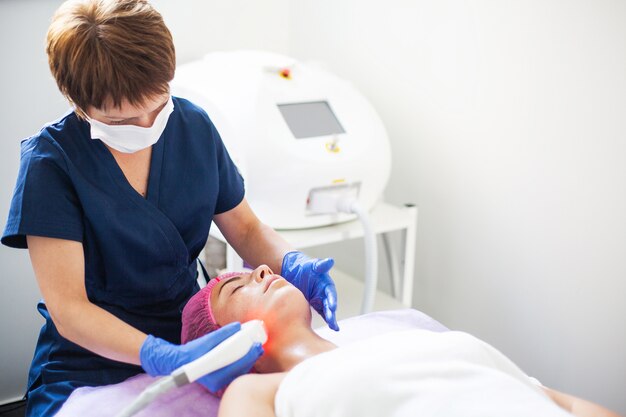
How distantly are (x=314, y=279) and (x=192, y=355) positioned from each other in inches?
14.2

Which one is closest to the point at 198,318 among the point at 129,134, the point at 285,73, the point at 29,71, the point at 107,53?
the point at 129,134

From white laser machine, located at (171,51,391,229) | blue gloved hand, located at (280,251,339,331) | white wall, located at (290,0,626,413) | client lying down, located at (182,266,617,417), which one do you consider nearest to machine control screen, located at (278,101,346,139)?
white laser machine, located at (171,51,391,229)

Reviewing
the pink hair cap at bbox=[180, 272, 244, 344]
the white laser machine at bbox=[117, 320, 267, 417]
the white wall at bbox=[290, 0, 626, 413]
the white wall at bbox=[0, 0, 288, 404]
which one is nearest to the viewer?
the white laser machine at bbox=[117, 320, 267, 417]

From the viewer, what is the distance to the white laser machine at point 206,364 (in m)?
0.95

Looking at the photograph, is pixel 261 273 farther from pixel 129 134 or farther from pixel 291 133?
pixel 291 133

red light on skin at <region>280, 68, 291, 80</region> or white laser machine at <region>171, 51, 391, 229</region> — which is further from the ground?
red light on skin at <region>280, 68, 291, 80</region>

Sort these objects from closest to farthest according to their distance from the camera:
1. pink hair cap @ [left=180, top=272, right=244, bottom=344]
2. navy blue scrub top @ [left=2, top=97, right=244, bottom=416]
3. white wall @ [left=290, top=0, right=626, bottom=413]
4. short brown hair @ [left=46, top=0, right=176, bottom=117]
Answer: short brown hair @ [left=46, top=0, right=176, bottom=117] < navy blue scrub top @ [left=2, top=97, right=244, bottom=416] < pink hair cap @ [left=180, top=272, right=244, bottom=344] < white wall @ [left=290, top=0, right=626, bottom=413]

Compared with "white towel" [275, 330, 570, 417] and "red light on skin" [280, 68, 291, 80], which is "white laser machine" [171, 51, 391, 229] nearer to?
"red light on skin" [280, 68, 291, 80]

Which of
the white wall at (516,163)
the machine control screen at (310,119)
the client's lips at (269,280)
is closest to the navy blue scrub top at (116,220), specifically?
the client's lips at (269,280)

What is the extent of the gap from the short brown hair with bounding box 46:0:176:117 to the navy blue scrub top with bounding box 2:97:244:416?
134 millimetres

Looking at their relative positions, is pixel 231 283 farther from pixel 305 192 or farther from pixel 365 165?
pixel 365 165

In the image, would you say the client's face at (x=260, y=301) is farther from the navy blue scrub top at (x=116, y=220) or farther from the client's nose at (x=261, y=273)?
the navy blue scrub top at (x=116, y=220)

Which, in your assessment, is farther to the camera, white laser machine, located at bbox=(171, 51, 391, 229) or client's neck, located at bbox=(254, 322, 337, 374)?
white laser machine, located at bbox=(171, 51, 391, 229)

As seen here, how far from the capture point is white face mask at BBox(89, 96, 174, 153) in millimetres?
1144
